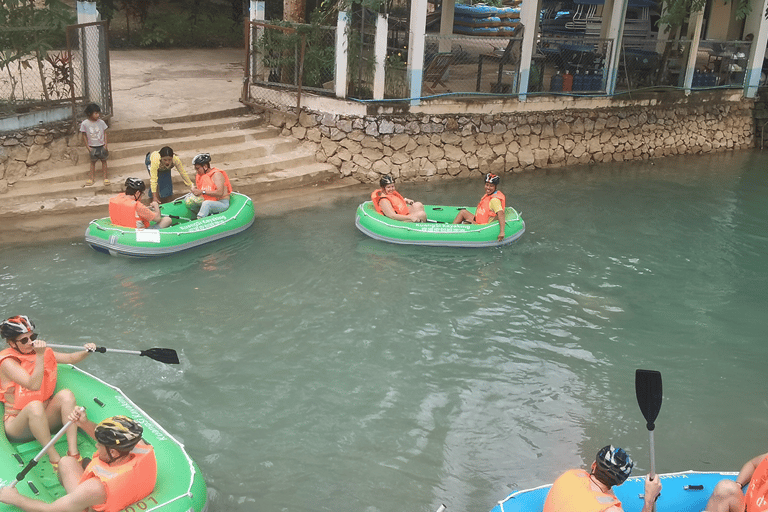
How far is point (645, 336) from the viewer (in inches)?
331

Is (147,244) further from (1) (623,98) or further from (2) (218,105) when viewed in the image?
(1) (623,98)

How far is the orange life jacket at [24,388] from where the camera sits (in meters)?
5.45

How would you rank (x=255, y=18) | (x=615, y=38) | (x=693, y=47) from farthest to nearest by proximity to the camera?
(x=693, y=47) → (x=615, y=38) → (x=255, y=18)

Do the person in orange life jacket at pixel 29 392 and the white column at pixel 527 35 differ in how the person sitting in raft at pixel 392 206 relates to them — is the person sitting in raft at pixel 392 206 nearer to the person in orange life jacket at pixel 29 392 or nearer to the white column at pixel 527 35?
the white column at pixel 527 35

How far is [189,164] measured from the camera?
12.1m

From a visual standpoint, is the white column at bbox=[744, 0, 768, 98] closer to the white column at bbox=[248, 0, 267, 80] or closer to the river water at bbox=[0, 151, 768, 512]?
the river water at bbox=[0, 151, 768, 512]

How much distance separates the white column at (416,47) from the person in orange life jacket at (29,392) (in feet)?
29.5

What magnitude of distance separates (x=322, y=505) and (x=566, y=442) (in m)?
2.28

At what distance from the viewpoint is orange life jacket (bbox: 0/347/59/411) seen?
215 inches

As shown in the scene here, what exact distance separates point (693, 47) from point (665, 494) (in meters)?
13.4

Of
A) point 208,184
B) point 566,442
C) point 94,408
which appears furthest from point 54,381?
point 208,184

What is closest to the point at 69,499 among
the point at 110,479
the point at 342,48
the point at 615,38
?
the point at 110,479

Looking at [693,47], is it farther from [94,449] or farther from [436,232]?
[94,449]

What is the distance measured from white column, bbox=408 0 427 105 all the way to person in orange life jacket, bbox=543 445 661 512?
31.1ft
